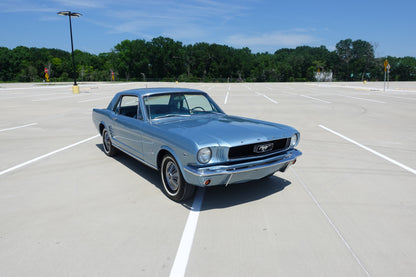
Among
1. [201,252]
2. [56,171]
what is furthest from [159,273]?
[56,171]

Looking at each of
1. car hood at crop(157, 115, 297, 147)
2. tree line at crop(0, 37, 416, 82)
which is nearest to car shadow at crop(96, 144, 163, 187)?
car hood at crop(157, 115, 297, 147)

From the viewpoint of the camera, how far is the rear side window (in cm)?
518

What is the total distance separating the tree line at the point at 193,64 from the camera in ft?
350

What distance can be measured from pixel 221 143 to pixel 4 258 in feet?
7.71

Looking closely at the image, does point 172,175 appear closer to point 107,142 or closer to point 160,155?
point 160,155

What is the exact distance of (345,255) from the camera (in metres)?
2.76

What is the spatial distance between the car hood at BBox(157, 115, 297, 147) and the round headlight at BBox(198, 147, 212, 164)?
0.21ft

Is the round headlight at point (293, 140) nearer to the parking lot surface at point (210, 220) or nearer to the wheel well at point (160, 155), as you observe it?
the parking lot surface at point (210, 220)

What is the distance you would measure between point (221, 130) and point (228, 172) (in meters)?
0.66

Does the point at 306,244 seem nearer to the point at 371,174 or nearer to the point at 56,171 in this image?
the point at 371,174

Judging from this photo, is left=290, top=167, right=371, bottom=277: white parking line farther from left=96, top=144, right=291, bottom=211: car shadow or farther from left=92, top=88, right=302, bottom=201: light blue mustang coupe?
left=92, top=88, right=302, bottom=201: light blue mustang coupe

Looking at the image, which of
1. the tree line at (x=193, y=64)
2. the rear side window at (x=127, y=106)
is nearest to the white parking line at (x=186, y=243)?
the rear side window at (x=127, y=106)

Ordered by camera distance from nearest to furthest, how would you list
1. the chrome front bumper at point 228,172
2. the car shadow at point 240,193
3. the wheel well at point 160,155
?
1. the chrome front bumper at point 228,172
2. the car shadow at point 240,193
3. the wheel well at point 160,155

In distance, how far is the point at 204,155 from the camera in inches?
138
